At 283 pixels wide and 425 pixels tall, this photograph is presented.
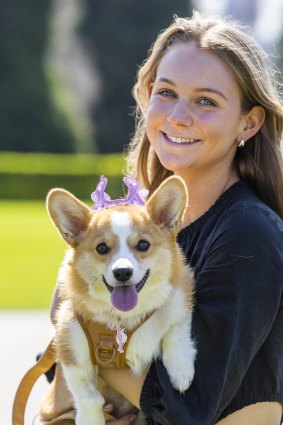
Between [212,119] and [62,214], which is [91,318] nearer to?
[62,214]

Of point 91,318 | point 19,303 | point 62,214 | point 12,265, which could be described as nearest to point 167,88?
point 62,214

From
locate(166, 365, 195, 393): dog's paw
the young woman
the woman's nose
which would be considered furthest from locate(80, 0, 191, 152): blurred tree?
locate(166, 365, 195, 393): dog's paw

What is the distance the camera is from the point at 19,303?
442 inches

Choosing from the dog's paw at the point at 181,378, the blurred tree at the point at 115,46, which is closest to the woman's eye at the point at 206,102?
the dog's paw at the point at 181,378

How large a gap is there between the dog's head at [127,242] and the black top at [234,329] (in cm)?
17

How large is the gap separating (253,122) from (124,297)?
1.17 metres

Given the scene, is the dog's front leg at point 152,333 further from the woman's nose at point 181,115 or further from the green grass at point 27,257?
the green grass at point 27,257

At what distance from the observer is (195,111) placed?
12.9 feet

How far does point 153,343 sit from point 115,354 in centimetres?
15

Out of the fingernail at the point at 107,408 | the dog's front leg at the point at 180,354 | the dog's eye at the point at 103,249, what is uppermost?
the dog's eye at the point at 103,249

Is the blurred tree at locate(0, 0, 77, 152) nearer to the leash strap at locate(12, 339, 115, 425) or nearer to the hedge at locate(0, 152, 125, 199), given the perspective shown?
the hedge at locate(0, 152, 125, 199)

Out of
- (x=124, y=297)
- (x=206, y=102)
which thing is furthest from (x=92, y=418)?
(x=206, y=102)

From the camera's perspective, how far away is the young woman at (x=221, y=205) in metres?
3.41

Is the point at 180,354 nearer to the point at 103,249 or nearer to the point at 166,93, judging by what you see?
the point at 103,249
